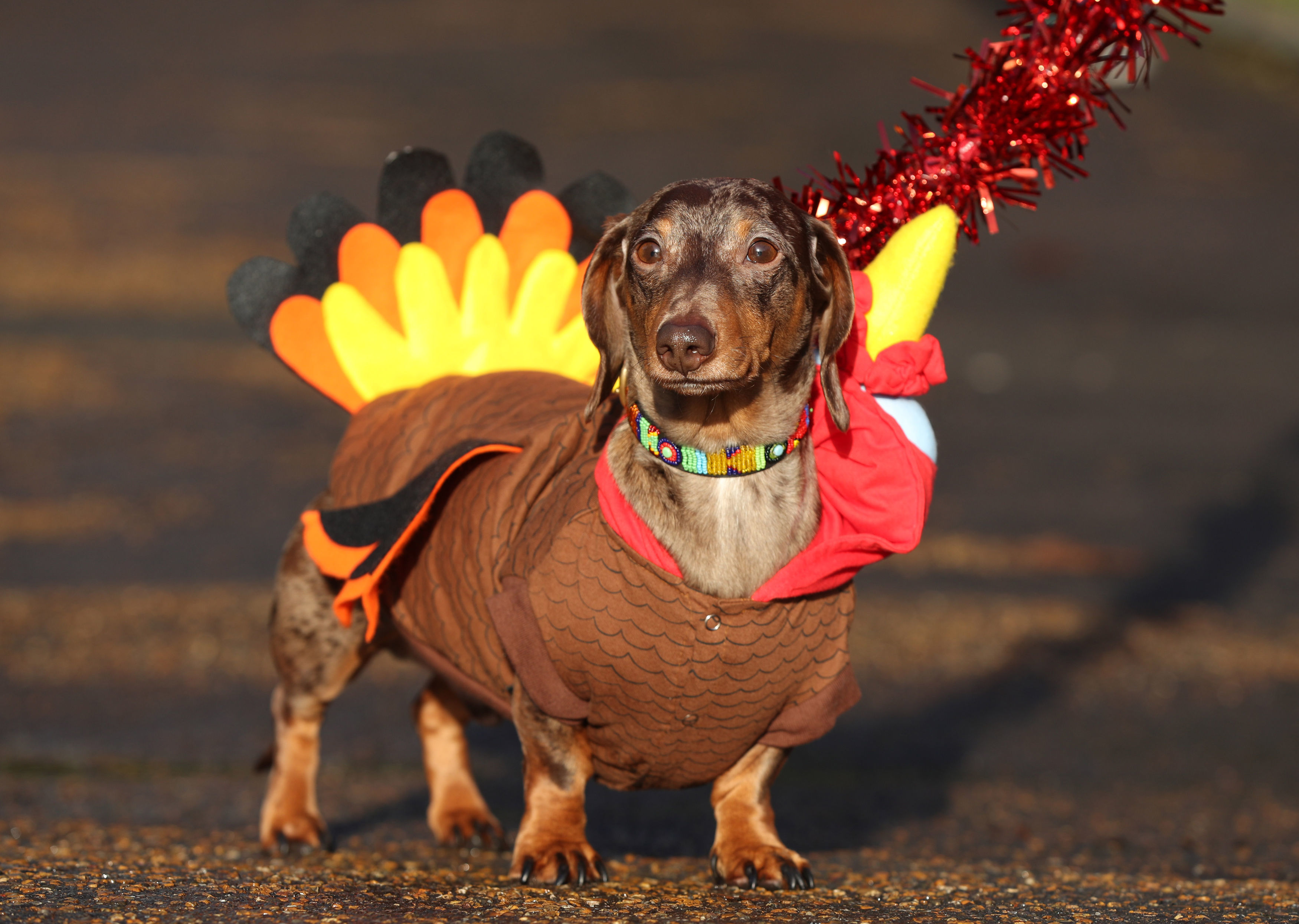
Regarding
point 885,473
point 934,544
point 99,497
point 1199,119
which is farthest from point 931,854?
point 1199,119

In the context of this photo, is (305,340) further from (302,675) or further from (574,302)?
(302,675)

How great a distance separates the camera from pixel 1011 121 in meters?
3.20

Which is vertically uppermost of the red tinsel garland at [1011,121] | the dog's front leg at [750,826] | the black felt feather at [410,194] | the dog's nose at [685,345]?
the red tinsel garland at [1011,121]

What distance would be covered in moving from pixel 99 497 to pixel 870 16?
15345 mm

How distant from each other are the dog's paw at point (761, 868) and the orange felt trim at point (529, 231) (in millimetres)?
1684

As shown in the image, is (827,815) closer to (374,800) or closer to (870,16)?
(374,800)

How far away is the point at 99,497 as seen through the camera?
7.93 meters

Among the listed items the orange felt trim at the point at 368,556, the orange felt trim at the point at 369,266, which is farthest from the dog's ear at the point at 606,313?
the orange felt trim at the point at 369,266

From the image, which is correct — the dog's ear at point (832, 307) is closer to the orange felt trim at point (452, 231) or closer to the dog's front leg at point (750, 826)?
the dog's front leg at point (750, 826)

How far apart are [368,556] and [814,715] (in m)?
1.09

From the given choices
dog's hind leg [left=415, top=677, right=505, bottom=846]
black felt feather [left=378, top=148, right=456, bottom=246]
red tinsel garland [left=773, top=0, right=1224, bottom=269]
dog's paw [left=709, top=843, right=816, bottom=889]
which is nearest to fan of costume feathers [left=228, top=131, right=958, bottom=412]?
black felt feather [left=378, top=148, right=456, bottom=246]

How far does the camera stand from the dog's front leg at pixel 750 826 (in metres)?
3.32

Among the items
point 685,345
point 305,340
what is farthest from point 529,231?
point 685,345

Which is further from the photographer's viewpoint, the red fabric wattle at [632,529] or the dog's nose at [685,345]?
the red fabric wattle at [632,529]
